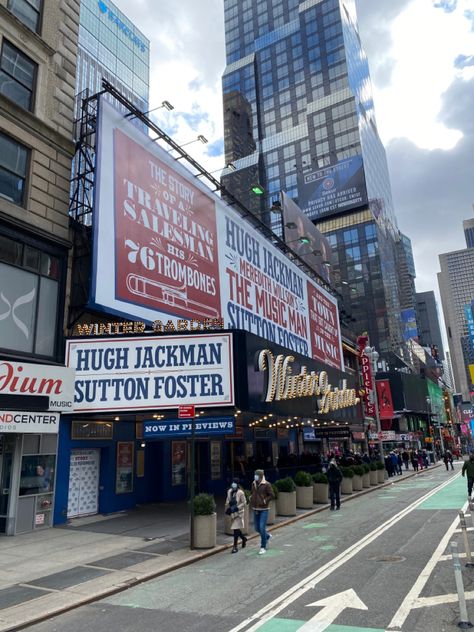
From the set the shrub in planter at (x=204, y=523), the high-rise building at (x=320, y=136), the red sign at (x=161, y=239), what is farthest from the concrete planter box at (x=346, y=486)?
the high-rise building at (x=320, y=136)

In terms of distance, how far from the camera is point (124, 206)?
20906mm

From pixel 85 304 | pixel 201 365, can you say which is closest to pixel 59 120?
pixel 85 304

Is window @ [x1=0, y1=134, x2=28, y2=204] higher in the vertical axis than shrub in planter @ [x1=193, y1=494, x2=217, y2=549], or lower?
higher

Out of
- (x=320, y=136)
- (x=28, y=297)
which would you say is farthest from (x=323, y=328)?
(x=320, y=136)

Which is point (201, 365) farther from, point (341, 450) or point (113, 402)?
point (341, 450)

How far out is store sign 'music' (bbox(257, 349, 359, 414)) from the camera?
19.4 meters

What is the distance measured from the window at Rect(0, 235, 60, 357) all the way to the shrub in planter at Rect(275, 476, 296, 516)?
10148 mm

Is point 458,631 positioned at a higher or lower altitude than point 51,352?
lower

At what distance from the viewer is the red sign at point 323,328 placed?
4200 cm

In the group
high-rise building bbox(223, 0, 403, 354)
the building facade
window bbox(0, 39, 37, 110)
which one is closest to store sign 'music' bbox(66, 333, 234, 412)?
the building facade

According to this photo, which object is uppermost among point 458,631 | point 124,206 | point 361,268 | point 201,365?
point 361,268

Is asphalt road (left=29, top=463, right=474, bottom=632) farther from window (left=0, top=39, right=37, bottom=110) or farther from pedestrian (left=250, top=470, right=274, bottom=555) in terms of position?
window (left=0, top=39, right=37, bottom=110)

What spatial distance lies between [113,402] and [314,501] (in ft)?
35.8

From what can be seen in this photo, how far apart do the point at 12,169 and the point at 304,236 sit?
3109 cm
